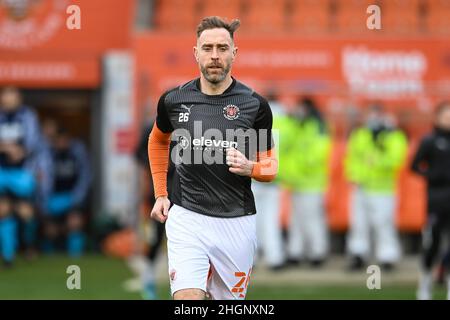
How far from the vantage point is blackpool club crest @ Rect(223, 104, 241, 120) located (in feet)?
20.4

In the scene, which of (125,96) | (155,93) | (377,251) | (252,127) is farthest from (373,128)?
(252,127)

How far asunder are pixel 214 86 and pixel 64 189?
905cm

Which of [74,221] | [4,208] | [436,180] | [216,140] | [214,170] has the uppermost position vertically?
[216,140]

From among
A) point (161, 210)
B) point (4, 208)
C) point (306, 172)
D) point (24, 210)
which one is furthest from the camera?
point (24, 210)

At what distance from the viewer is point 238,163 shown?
6023 millimetres

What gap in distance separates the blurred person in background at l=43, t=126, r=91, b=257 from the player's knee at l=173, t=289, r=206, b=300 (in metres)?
8.89

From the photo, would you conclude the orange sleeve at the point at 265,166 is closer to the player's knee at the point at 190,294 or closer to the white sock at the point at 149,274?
the player's knee at the point at 190,294

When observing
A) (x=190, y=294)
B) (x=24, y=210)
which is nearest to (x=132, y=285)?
(x=24, y=210)

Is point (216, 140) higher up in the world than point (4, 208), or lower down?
higher up

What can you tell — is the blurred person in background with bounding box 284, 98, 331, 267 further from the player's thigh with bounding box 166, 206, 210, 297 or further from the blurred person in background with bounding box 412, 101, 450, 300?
the player's thigh with bounding box 166, 206, 210, 297

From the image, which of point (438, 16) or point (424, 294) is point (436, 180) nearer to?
point (424, 294)

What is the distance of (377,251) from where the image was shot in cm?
1322

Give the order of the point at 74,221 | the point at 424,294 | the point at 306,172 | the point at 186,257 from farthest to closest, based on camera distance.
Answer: the point at 74,221
the point at 306,172
the point at 424,294
the point at 186,257

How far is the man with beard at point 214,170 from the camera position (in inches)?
241
